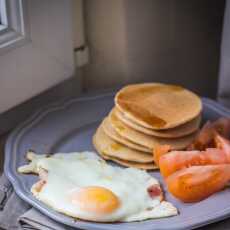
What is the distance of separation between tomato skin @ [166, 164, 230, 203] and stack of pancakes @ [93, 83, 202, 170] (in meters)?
0.09

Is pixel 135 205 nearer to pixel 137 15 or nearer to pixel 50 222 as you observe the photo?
pixel 50 222

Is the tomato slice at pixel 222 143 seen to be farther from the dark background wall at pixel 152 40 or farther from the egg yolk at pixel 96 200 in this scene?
the dark background wall at pixel 152 40

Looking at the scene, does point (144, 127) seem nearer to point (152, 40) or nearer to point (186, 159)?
point (186, 159)

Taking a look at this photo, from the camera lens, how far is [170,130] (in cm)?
102

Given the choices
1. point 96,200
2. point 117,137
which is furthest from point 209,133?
point 96,200

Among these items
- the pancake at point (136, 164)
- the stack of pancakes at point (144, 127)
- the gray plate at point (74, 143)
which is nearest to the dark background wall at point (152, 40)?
the gray plate at point (74, 143)

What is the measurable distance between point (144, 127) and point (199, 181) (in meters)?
0.14

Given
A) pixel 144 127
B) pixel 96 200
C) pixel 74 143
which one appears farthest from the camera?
pixel 74 143

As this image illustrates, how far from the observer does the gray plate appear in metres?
0.88

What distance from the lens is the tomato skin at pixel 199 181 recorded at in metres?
0.92

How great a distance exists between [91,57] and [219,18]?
303mm

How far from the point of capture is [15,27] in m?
1.11

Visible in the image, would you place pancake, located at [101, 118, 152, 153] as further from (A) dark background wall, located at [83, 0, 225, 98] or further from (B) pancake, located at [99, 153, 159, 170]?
(A) dark background wall, located at [83, 0, 225, 98]

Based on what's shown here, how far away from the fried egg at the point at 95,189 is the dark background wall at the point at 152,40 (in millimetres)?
339
